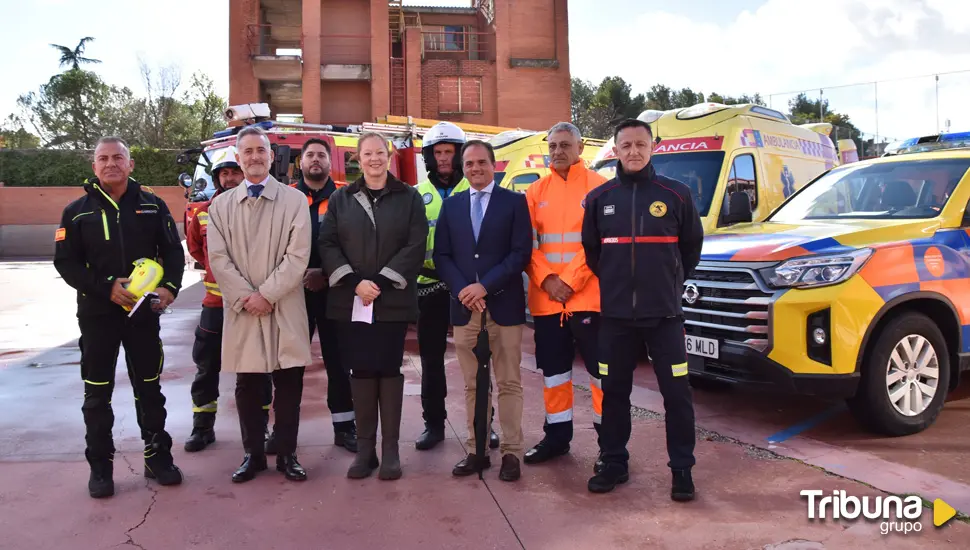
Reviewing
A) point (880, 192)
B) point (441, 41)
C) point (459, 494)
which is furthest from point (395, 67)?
point (459, 494)

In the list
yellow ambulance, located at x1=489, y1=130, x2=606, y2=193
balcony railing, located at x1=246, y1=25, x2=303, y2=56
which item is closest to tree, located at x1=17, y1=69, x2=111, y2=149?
balcony railing, located at x1=246, y1=25, x2=303, y2=56

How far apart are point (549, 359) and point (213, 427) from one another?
2455mm

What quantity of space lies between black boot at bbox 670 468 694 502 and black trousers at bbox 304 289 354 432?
2.07 meters

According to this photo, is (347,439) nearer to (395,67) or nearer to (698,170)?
(698,170)

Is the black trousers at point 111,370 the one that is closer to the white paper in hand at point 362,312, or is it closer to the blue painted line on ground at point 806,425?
the white paper in hand at point 362,312

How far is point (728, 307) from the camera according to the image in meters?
5.05

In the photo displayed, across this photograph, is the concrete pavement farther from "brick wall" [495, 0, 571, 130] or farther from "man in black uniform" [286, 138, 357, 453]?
A: "brick wall" [495, 0, 571, 130]

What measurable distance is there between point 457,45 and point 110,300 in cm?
2603

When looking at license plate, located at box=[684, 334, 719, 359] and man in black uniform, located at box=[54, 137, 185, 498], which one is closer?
man in black uniform, located at box=[54, 137, 185, 498]

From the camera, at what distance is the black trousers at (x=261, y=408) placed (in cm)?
436

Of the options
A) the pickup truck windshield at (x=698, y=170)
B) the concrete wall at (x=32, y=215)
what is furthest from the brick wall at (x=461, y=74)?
the pickup truck windshield at (x=698, y=170)

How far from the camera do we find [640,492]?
13.3 ft

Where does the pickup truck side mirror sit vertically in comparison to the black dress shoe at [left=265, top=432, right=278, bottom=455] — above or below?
above

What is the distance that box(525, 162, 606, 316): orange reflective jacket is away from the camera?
4.43 meters
